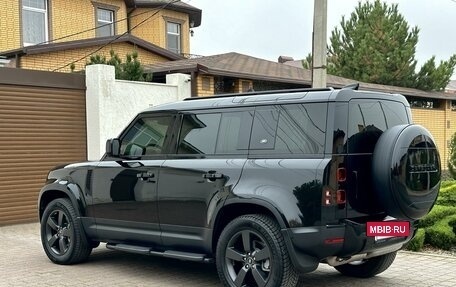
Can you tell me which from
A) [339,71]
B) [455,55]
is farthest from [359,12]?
[455,55]

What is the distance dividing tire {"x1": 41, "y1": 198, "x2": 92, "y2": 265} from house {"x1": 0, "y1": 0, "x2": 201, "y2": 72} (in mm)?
9157

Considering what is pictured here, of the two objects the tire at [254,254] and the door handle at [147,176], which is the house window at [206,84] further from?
the tire at [254,254]

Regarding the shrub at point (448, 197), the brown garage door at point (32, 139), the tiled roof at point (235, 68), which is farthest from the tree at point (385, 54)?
the brown garage door at point (32, 139)

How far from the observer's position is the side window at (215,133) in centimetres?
608

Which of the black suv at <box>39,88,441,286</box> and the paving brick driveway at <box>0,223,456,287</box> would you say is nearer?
the black suv at <box>39,88,441,286</box>

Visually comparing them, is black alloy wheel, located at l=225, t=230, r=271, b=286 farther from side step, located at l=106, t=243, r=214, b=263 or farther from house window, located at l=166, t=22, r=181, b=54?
house window, located at l=166, t=22, r=181, b=54

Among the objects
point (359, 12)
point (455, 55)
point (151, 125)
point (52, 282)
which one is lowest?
point (52, 282)

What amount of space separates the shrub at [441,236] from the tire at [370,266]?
197 centimetres

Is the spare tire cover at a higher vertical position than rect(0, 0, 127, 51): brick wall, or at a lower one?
lower

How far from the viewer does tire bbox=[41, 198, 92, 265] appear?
745cm

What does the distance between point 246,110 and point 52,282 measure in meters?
2.91

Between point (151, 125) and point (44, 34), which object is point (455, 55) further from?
point (151, 125)

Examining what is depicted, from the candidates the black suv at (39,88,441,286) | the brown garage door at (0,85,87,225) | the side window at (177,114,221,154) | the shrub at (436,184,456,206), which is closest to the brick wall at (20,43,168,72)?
the brown garage door at (0,85,87,225)

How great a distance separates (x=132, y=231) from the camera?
680 cm
